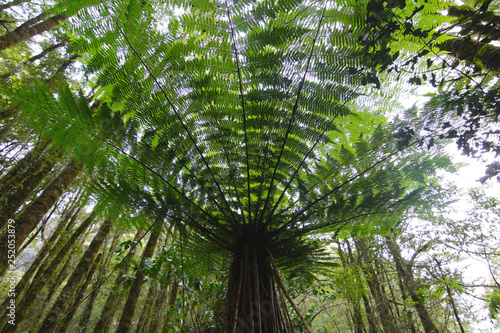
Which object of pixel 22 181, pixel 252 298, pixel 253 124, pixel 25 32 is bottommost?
pixel 252 298

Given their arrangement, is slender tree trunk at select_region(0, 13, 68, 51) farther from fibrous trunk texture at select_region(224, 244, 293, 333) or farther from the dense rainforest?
fibrous trunk texture at select_region(224, 244, 293, 333)

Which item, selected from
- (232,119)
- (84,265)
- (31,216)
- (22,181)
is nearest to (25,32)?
(22,181)

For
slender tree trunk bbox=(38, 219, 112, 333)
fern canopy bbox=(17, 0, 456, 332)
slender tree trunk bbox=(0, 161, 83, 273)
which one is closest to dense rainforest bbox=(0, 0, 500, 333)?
fern canopy bbox=(17, 0, 456, 332)

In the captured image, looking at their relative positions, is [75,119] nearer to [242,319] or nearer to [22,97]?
[22,97]

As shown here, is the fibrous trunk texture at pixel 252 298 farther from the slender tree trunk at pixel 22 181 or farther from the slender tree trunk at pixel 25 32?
the slender tree trunk at pixel 25 32

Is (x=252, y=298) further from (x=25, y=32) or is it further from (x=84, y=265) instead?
(x=25, y=32)

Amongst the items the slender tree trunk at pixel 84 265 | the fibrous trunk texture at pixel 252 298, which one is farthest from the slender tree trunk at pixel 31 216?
the fibrous trunk texture at pixel 252 298

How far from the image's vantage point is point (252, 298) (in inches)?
39.8

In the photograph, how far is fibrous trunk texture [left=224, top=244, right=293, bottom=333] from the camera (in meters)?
0.94

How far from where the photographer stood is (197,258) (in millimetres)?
1354

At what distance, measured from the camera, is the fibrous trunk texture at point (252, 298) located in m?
0.94

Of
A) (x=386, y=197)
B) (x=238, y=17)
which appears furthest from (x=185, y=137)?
(x=386, y=197)

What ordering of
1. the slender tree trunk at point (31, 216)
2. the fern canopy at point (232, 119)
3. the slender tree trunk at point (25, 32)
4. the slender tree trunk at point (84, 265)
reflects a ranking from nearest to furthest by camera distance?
the fern canopy at point (232, 119) → the slender tree trunk at point (31, 216) → the slender tree trunk at point (25, 32) → the slender tree trunk at point (84, 265)

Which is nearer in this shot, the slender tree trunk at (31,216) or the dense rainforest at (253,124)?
the dense rainforest at (253,124)
